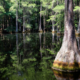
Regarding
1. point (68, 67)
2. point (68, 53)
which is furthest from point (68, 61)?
point (68, 53)

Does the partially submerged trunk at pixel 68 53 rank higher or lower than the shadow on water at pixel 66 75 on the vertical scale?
higher

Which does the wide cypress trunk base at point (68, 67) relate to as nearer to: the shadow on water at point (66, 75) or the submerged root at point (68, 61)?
the submerged root at point (68, 61)

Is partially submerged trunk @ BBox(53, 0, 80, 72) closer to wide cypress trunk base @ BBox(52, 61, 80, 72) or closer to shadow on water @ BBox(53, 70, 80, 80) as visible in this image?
wide cypress trunk base @ BBox(52, 61, 80, 72)

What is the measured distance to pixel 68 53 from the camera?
6.61 m

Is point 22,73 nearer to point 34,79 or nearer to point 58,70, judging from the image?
point 34,79

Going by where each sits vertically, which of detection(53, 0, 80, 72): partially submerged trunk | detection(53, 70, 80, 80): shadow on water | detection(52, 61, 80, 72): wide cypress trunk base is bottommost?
detection(53, 70, 80, 80): shadow on water

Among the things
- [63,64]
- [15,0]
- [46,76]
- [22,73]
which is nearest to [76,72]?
[63,64]

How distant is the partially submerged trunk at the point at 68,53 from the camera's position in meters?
6.35

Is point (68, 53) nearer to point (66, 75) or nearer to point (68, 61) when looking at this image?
point (68, 61)

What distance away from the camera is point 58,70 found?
6500 millimetres

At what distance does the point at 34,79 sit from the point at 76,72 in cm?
188

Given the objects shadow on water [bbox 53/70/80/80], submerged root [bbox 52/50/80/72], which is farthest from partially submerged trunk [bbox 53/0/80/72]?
shadow on water [bbox 53/70/80/80]

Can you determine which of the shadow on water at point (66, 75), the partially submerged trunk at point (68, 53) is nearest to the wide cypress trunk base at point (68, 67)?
the partially submerged trunk at point (68, 53)

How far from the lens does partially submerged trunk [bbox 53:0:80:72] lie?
6352mm
